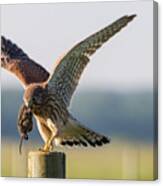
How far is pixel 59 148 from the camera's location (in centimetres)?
238

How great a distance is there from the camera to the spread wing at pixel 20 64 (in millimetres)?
2395

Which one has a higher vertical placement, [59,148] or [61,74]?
[61,74]

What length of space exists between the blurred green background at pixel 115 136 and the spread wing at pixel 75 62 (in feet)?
0.14

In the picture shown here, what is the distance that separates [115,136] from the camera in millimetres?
2334

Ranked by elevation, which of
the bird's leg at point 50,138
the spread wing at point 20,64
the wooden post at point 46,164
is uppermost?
the spread wing at point 20,64

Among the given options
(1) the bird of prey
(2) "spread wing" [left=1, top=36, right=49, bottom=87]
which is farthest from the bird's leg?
(2) "spread wing" [left=1, top=36, right=49, bottom=87]

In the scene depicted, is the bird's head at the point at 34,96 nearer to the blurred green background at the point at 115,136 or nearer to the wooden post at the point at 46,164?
the blurred green background at the point at 115,136

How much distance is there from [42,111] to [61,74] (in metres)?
0.12

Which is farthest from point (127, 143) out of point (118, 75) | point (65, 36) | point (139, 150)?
point (65, 36)

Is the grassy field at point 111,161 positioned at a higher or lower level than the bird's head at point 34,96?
lower

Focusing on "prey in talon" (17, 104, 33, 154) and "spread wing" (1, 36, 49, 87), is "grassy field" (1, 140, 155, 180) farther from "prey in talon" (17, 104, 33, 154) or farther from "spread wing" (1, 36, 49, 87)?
"spread wing" (1, 36, 49, 87)

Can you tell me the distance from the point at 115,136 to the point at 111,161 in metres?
0.07

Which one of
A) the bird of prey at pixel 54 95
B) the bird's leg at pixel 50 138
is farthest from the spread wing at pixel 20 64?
the bird's leg at pixel 50 138

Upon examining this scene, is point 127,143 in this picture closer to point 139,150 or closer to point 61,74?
point 139,150
